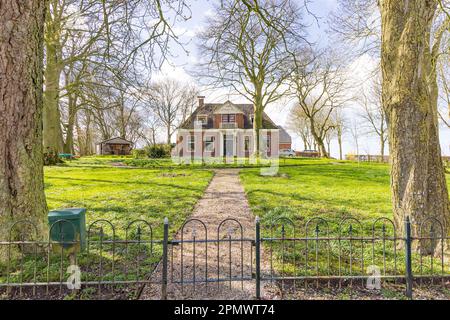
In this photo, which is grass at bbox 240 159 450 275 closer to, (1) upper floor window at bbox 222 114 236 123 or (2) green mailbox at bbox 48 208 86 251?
(2) green mailbox at bbox 48 208 86 251

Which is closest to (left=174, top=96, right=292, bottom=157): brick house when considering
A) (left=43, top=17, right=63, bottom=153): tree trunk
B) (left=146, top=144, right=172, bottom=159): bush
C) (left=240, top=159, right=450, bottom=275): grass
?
(left=146, top=144, right=172, bottom=159): bush

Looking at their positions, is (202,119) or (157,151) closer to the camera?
(157,151)

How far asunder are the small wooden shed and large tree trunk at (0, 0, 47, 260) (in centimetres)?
4211

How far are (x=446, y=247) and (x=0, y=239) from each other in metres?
6.80

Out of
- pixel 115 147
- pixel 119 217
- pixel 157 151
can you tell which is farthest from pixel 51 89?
pixel 115 147

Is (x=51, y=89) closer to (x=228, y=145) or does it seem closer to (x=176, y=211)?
(x=176, y=211)

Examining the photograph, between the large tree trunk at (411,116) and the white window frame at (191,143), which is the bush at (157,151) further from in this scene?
the large tree trunk at (411,116)

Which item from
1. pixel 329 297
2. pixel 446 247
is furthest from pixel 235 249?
pixel 446 247

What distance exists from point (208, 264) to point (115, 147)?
4434cm

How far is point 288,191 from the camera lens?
31.1ft

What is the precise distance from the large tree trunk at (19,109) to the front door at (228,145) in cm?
2564

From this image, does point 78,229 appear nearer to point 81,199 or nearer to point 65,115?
point 81,199

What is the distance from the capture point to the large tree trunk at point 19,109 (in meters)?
3.64

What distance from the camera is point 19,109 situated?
3.72 m
